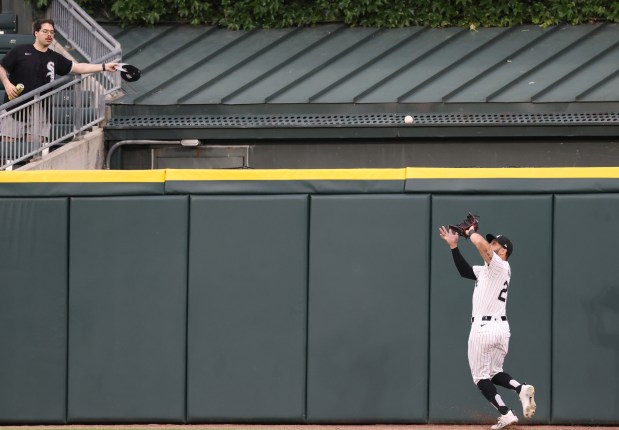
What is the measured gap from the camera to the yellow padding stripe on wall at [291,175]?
11.5m

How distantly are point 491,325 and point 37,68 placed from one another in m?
6.52

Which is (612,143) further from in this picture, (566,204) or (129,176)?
(129,176)

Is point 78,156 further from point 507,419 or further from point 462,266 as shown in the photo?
point 507,419

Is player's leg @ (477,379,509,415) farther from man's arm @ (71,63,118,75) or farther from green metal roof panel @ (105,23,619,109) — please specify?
man's arm @ (71,63,118,75)

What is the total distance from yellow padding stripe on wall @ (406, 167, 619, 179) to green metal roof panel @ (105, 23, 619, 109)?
3063 mm

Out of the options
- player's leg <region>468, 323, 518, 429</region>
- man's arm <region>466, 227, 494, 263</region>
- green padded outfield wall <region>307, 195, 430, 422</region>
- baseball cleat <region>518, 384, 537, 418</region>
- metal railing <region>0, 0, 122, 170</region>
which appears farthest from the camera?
metal railing <region>0, 0, 122, 170</region>

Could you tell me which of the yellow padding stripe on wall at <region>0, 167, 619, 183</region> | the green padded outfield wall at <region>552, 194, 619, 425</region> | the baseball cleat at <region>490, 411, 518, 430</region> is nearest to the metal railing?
the yellow padding stripe on wall at <region>0, 167, 619, 183</region>

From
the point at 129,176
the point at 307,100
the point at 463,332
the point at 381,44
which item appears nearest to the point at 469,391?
the point at 463,332

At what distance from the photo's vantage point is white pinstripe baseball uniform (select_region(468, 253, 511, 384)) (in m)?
10.4

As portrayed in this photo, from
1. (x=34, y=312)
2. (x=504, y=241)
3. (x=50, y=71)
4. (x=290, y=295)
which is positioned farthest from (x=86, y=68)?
(x=504, y=241)

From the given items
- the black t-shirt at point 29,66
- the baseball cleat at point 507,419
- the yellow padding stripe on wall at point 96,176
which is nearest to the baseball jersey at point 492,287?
the baseball cleat at point 507,419

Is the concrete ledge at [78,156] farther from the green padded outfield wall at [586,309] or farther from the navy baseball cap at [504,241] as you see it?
the green padded outfield wall at [586,309]

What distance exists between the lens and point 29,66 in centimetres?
1408

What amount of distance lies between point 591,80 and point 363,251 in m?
4.70
